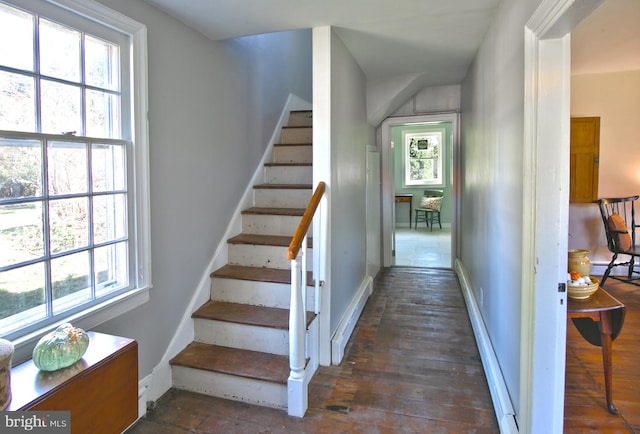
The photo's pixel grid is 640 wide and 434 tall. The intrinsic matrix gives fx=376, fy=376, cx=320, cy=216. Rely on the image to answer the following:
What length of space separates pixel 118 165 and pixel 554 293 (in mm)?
2081

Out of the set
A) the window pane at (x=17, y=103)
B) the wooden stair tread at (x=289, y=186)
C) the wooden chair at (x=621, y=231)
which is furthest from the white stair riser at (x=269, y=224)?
the wooden chair at (x=621, y=231)

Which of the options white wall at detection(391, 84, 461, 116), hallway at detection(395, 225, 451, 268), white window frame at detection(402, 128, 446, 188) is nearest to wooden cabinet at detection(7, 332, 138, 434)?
white wall at detection(391, 84, 461, 116)

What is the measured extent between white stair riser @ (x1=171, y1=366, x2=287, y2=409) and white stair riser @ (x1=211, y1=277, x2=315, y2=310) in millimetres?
551

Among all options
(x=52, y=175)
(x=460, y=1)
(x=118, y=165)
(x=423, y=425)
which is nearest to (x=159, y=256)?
(x=118, y=165)

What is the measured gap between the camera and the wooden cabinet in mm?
1243

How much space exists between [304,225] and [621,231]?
3.64 metres

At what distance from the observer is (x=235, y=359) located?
229 cm

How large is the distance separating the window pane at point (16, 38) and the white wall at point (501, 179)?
1994 mm

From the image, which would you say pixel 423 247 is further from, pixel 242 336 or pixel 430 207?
pixel 242 336

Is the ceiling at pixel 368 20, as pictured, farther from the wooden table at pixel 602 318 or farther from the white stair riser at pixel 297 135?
the wooden table at pixel 602 318

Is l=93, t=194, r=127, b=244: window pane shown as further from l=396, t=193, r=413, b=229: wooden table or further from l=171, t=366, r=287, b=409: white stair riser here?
l=396, t=193, r=413, b=229: wooden table

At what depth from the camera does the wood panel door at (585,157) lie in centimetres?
430

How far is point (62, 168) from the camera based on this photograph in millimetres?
A: 1637

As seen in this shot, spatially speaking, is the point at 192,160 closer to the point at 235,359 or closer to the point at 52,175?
the point at 52,175
